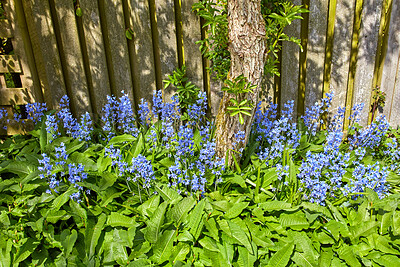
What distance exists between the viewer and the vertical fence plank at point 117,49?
3631mm

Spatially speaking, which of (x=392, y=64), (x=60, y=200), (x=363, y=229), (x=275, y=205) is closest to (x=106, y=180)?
(x=60, y=200)

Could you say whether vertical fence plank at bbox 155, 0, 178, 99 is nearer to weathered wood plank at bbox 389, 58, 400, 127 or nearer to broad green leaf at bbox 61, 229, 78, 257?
broad green leaf at bbox 61, 229, 78, 257

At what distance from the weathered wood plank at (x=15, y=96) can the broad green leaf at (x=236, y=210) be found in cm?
264

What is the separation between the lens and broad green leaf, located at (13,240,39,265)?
2.43 meters

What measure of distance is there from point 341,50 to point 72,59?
3.03m

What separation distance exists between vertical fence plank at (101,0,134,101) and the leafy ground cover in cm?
74

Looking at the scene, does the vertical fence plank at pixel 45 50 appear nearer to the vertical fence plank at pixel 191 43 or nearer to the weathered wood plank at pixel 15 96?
the weathered wood plank at pixel 15 96

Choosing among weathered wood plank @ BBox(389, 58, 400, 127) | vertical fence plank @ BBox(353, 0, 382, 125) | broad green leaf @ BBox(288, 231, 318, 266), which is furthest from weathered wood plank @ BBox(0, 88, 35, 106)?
weathered wood plank @ BBox(389, 58, 400, 127)

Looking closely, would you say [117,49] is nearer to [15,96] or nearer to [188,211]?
[15,96]

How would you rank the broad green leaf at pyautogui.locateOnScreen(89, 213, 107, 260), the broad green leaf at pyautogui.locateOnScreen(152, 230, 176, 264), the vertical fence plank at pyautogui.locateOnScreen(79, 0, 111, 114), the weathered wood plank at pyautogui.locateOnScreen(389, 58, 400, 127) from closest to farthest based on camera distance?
the broad green leaf at pyautogui.locateOnScreen(152, 230, 176, 264) < the broad green leaf at pyautogui.locateOnScreen(89, 213, 107, 260) < the vertical fence plank at pyautogui.locateOnScreen(79, 0, 111, 114) < the weathered wood plank at pyautogui.locateOnScreen(389, 58, 400, 127)

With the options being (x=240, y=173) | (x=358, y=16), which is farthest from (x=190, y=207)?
(x=358, y=16)

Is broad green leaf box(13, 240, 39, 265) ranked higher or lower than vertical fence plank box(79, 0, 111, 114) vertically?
lower

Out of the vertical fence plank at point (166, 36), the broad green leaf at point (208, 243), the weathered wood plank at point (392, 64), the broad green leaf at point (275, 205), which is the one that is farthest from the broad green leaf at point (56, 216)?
the weathered wood plank at point (392, 64)

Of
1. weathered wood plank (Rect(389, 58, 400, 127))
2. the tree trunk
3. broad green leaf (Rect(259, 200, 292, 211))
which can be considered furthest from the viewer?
weathered wood plank (Rect(389, 58, 400, 127))
